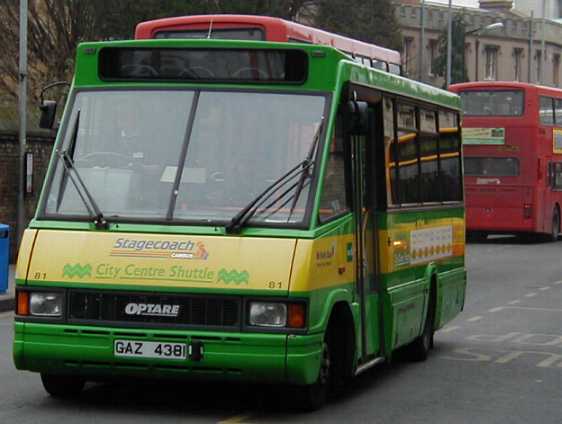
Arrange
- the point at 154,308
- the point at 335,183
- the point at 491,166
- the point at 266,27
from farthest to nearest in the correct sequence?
1. the point at 491,166
2. the point at 266,27
3. the point at 335,183
4. the point at 154,308

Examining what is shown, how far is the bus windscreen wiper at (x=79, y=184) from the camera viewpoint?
10.7m

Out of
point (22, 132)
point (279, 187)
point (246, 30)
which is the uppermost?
point (246, 30)

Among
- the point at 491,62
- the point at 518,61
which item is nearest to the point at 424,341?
the point at 491,62

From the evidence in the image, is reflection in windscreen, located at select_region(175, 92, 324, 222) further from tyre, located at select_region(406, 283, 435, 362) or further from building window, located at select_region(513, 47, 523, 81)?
building window, located at select_region(513, 47, 523, 81)

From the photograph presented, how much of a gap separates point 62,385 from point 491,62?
81.5m

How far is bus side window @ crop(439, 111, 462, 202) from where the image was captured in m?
15.5

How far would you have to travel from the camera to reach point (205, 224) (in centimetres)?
1055

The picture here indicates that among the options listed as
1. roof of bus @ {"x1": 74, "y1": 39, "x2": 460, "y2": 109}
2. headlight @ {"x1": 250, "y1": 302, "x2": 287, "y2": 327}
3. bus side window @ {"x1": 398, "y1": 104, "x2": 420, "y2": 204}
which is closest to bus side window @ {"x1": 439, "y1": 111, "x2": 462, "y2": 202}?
bus side window @ {"x1": 398, "y1": 104, "x2": 420, "y2": 204}

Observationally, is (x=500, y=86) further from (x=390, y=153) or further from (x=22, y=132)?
(x=390, y=153)

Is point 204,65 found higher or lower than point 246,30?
lower

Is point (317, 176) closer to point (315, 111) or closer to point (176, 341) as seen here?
point (315, 111)

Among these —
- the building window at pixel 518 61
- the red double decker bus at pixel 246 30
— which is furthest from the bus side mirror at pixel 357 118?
the building window at pixel 518 61

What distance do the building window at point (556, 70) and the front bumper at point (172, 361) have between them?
8772 centimetres

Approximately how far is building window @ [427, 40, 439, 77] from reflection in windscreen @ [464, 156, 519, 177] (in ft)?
142
